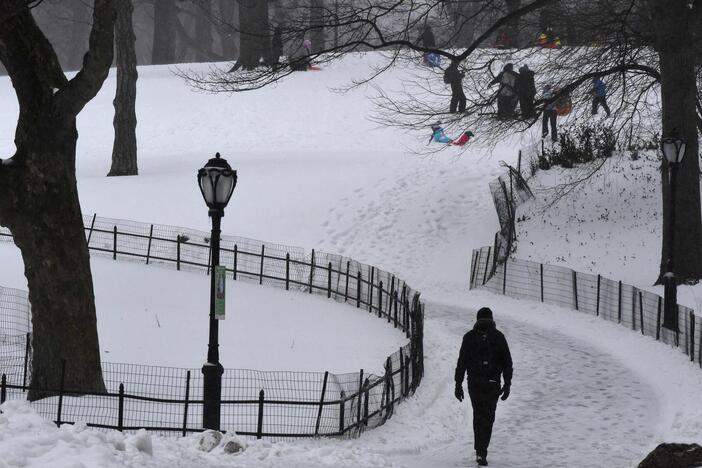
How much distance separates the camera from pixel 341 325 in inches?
845

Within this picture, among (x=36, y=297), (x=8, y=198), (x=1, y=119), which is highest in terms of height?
(x=1, y=119)

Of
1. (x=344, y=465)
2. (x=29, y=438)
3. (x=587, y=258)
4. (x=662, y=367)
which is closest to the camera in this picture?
(x=29, y=438)

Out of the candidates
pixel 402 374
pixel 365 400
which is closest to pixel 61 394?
pixel 365 400

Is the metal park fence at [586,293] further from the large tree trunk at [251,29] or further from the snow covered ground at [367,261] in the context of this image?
the large tree trunk at [251,29]

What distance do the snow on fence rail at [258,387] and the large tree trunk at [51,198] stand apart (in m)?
0.51

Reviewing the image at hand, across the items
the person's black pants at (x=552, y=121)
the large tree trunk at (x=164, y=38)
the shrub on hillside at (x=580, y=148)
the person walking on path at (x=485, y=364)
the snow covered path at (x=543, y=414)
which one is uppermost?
the large tree trunk at (x=164, y=38)

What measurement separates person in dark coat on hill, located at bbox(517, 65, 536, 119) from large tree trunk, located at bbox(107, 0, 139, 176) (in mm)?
11978

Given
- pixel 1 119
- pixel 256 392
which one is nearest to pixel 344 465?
pixel 256 392

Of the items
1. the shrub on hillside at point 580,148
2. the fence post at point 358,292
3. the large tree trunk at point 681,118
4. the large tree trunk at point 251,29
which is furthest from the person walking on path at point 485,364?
the large tree trunk at point 251,29

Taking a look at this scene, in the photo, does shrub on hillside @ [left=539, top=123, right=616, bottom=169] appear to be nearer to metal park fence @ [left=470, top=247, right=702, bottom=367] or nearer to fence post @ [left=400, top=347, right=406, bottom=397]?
metal park fence @ [left=470, top=247, right=702, bottom=367]

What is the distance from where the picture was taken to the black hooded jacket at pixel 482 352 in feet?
39.5

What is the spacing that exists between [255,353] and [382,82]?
30.3 meters

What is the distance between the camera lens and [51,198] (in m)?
14.2

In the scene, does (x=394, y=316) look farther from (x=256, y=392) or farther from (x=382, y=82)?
(x=382, y=82)
